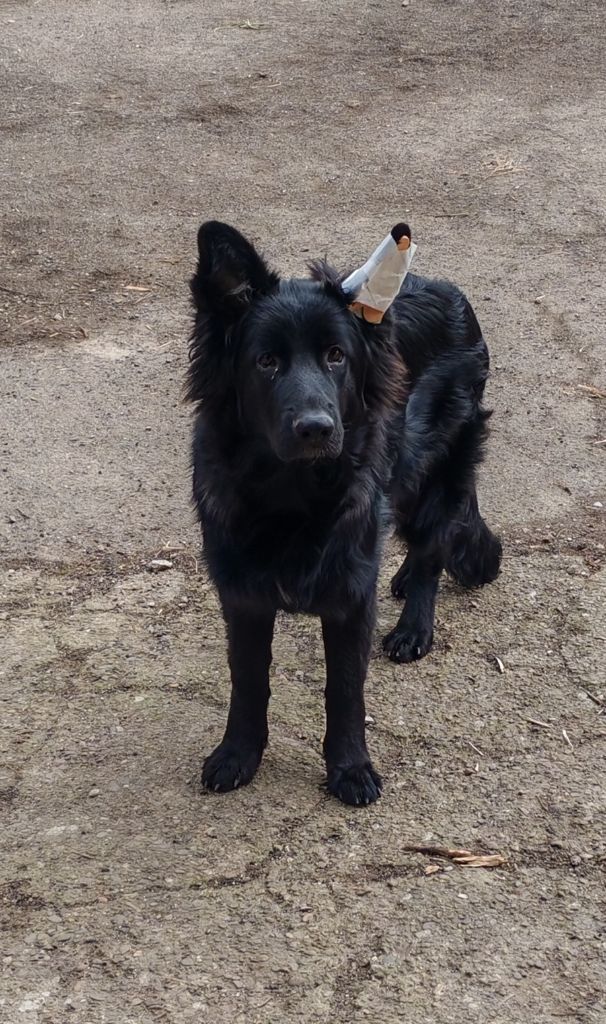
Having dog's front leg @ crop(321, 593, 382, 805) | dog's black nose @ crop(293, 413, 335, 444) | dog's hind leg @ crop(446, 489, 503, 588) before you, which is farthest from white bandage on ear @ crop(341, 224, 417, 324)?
dog's hind leg @ crop(446, 489, 503, 588)

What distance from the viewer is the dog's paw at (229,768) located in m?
3.71

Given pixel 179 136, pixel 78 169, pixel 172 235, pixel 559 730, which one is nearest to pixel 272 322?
pixel 559 730

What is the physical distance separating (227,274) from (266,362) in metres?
0.27

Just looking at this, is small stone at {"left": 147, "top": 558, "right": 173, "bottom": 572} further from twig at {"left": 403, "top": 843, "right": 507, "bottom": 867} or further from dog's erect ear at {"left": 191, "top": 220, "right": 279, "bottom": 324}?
twig at {"left": 403, "top": 843, "right": 507, "bottom": 867}

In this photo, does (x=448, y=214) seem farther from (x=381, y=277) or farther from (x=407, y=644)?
(x=381, y=277)

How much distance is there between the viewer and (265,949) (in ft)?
10.4

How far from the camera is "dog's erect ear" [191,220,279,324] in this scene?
3.24 m

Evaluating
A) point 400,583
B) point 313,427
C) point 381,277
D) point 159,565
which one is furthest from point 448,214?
point 313,427

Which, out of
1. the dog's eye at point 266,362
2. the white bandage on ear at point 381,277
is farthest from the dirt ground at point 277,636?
the white bandage on ear at point 381,277

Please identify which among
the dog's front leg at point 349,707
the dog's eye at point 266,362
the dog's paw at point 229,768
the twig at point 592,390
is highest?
the dog's eye at point 266,362

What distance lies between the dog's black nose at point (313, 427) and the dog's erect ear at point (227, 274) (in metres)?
0.45

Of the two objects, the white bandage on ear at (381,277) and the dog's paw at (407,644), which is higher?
the white bandage on ear at (381,277)

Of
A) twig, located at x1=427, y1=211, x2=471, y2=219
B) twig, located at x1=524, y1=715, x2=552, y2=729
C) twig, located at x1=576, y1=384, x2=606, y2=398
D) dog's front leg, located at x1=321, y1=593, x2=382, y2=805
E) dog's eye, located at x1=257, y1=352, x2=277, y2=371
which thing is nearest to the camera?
dog's eye, located at x1=257, y1=352, x2=277, y2=371

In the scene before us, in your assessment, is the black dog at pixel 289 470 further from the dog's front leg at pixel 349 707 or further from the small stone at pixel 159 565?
the small stone at pixel 159 565
